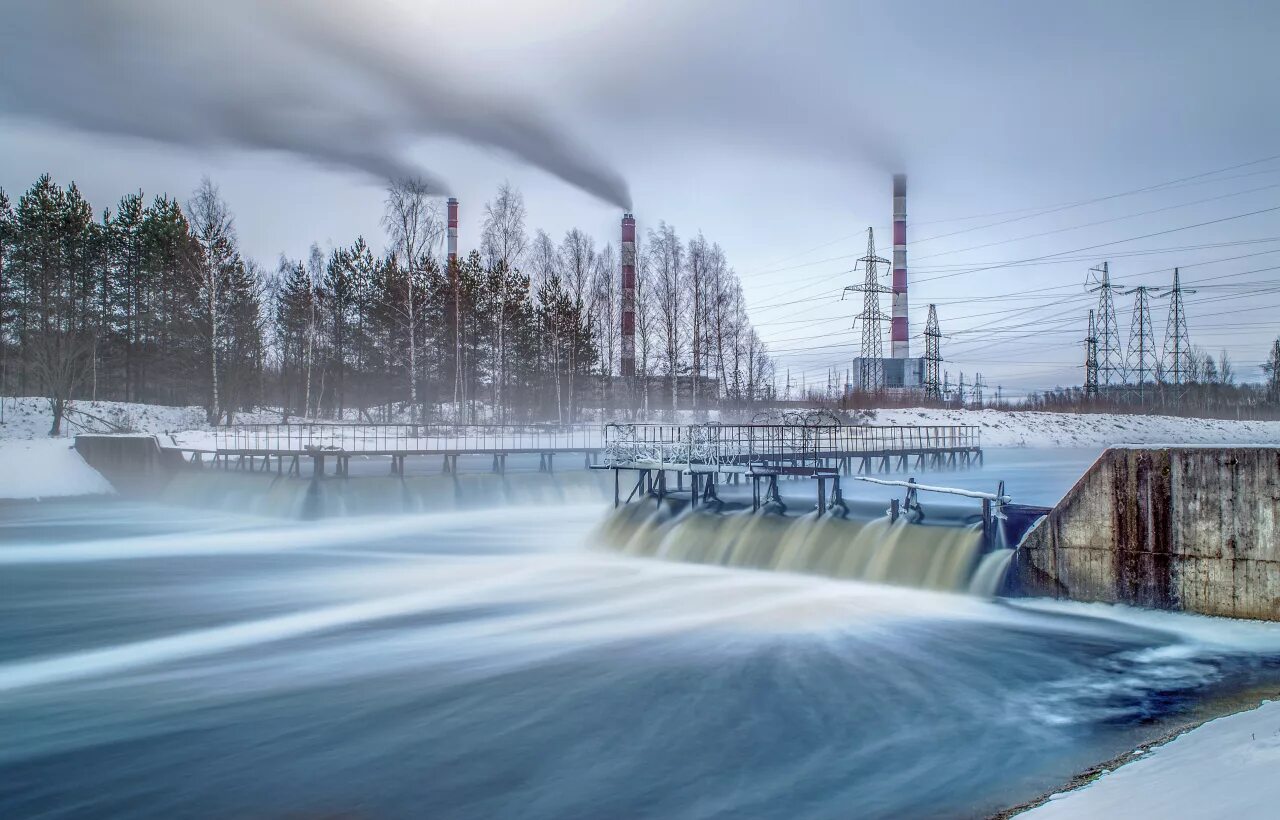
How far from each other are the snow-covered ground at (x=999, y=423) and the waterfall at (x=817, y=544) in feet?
91.6

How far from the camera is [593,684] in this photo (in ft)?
34.7

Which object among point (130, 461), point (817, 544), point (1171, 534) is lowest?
point (817, 544)

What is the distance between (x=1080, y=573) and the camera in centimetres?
1249

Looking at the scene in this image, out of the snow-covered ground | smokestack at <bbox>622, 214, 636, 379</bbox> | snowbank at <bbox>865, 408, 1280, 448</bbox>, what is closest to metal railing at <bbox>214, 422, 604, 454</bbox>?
the snow-covered ground

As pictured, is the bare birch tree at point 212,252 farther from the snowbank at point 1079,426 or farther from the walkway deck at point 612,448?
the snowbank at point 1079,426

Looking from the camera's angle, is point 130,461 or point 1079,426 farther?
point 1079,426

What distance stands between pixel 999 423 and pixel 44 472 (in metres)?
44.8

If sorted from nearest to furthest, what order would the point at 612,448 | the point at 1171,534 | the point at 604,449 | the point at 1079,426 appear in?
the point at 1171,534 < the point at 612,448 < the point at 604,449 < the point at 1079,426

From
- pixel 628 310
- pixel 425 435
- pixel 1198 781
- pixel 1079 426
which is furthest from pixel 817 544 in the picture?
pixel 1079 426

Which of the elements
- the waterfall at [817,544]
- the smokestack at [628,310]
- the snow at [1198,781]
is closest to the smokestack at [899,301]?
the smokestack at [628,310]

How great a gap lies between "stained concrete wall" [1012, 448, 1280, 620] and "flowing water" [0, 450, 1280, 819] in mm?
364

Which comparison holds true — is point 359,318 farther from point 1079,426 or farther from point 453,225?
point 1079,426

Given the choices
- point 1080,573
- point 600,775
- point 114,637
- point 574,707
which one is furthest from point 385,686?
point 1080,573

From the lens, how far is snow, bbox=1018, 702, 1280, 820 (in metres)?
5.21
